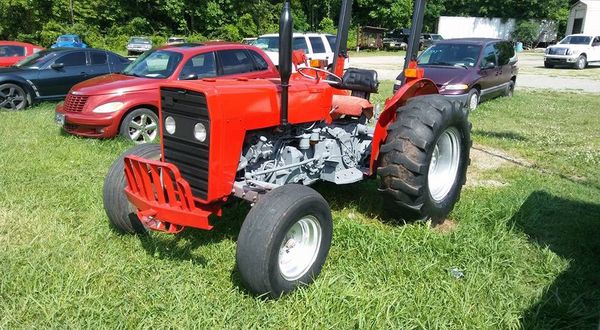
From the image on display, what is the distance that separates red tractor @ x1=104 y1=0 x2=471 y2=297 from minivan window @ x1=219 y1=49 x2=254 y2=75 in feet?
13.1

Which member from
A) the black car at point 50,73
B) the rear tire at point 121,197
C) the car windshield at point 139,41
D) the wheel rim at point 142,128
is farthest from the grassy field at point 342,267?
the car windshield at point 139,41

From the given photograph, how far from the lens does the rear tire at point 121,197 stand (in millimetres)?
3861

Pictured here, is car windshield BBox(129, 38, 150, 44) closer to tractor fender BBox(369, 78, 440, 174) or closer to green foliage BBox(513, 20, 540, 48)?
tractor fender BBox(369, 78, 440, 174)

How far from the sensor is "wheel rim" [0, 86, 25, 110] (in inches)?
395

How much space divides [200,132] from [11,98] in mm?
8756

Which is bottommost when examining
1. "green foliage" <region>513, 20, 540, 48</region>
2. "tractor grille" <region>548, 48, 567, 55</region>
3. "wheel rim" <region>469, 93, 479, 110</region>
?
"wheel rim" <region>469, 93, 479, 110</region>

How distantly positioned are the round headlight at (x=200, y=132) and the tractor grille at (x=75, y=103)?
16.4 ft

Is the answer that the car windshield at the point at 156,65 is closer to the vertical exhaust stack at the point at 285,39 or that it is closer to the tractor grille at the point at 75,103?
the tractor grille at the point at 75,103

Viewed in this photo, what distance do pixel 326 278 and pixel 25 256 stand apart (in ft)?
7.70

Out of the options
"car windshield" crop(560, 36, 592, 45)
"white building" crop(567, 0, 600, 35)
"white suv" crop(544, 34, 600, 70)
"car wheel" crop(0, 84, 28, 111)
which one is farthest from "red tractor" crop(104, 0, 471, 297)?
"white building" crop(567, 0, 600, 35)

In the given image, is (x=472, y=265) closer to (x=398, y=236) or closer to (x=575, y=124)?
(x=398, y=236)

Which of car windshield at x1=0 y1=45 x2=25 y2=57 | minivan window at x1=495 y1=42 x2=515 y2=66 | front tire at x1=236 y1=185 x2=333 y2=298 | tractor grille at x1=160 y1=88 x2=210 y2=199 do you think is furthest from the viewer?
car windshield at x1=0 y1=45 x2=25 y2=57

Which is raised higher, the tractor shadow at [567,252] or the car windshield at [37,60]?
the car windshield at [37,60]

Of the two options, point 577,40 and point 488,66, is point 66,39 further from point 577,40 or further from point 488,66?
point 577,40
